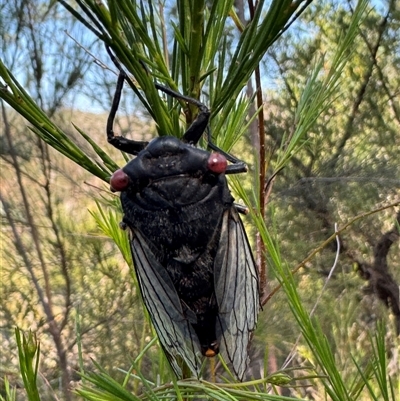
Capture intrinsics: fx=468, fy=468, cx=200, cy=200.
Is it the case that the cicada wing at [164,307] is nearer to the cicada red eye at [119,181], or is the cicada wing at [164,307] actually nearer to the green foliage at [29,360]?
the cicada red eye at [119,181]

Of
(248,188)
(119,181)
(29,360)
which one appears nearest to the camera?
(29,360)

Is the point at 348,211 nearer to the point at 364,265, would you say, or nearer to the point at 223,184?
the point at 364,265

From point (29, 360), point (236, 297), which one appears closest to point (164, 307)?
point (236, 297)

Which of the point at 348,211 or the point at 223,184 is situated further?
the point at 348,211

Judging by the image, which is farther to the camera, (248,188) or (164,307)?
(248,188)

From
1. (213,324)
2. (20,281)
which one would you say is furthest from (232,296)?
(20,281)

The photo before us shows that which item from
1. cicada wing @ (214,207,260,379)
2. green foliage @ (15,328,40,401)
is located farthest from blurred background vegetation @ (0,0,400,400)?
green foliage @ (15,328,40,401)

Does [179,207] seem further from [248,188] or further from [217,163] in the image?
[248,188]

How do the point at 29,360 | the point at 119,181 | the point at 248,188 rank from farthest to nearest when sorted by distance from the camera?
1. the point at 248,188
2. the point at 119,181
3. the point at 29,360
